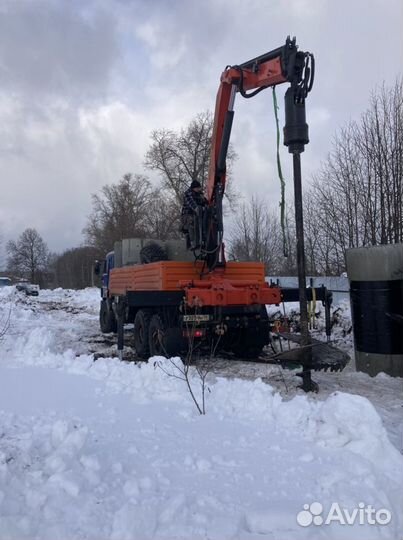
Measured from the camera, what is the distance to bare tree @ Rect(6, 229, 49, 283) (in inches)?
3334

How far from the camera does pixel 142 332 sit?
35.3 ft

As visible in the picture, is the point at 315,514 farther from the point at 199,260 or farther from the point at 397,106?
the point at 397,106

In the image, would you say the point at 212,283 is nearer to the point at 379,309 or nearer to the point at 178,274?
the point at 178,274

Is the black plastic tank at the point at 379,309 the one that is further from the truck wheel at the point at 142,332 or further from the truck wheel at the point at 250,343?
the truck wheel at the point at 142,332

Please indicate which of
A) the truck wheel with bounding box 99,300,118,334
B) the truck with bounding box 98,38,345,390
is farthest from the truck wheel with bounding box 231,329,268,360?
the truck wheel with bounding box 99,300,118,334

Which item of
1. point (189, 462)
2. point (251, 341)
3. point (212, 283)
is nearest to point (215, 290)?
point (212, 283)

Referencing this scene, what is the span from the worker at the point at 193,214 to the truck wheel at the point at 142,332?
6.10 feet

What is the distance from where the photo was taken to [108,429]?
4.86 meters

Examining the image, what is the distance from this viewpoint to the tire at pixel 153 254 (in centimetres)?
1205

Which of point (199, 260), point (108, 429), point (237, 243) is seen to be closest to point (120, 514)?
point (108, 429)

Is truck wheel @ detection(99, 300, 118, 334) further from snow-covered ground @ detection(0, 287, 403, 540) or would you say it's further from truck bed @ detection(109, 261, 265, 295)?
snow-covered ground @ detection(0, 287, 403, 540)

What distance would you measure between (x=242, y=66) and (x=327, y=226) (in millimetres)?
8949

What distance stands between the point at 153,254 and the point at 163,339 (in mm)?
3205

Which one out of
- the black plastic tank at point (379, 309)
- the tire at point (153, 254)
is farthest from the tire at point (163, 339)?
the black plastic tank at point (379, 309)
